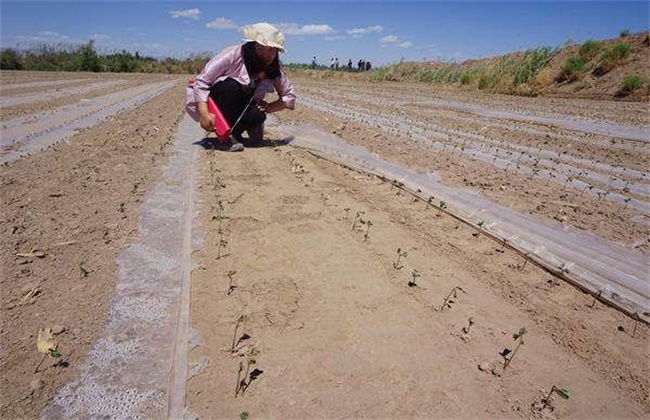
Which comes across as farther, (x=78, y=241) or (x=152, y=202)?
(x=152, y=202)

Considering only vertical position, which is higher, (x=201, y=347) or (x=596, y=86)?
(x=596, y=86)

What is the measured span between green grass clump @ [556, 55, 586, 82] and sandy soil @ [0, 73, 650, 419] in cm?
1445

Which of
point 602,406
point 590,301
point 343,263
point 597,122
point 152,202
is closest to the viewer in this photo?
point 602,406

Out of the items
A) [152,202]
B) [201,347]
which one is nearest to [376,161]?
[152,202]

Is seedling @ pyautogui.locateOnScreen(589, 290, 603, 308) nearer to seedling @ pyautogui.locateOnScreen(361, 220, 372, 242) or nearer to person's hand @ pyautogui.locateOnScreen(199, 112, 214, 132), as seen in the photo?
seedling @ pyautogui.locateOnScreen(361, 220, 372, 242)

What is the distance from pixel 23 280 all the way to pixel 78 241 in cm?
43

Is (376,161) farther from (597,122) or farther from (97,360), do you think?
(597,122)

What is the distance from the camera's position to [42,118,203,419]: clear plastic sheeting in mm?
1436

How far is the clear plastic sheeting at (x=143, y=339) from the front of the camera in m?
1.44

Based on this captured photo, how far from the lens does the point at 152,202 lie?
10.6 ft

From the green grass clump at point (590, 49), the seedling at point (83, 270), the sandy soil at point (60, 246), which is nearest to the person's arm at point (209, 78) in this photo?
the sandy soil at point (60, 246)

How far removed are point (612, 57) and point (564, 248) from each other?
53.1ft

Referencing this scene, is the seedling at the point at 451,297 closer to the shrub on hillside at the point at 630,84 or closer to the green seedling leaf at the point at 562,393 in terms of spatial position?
the green seedling leaf at the point at 562,393

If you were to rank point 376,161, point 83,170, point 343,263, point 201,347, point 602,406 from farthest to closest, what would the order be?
point 376,161, point 83,170, point 343,263, point 201,347, point 602,406
